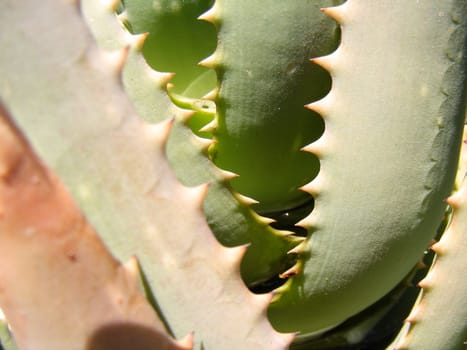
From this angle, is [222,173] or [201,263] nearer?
[201,263]

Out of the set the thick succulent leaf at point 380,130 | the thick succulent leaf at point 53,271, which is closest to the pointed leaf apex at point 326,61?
the thick succulent leaf at point 380,130

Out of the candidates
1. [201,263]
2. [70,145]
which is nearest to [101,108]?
[70,145]


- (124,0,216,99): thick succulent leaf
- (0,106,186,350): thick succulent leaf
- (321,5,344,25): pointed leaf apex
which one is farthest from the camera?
(124,0,216,99): thick succulent leaf

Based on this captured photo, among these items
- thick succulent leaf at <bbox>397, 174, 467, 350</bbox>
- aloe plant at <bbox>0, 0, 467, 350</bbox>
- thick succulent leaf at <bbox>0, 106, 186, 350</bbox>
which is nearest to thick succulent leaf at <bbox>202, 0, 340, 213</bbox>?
aloe plant at <bbox>0, 0, 467, 350</bbox>

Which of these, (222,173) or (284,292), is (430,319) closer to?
(284,292)

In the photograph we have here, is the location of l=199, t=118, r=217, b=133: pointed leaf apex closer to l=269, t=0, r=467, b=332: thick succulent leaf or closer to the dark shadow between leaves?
l=269, t=0, r=467, b=332: thick succulent leaf

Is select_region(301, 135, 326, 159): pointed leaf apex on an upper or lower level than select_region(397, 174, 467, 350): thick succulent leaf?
upper

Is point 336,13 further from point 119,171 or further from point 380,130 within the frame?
point 119,171

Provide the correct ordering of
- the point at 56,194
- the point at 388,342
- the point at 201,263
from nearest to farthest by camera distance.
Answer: the point at 56,194 → the point at 201,263 → the point at 388,342
